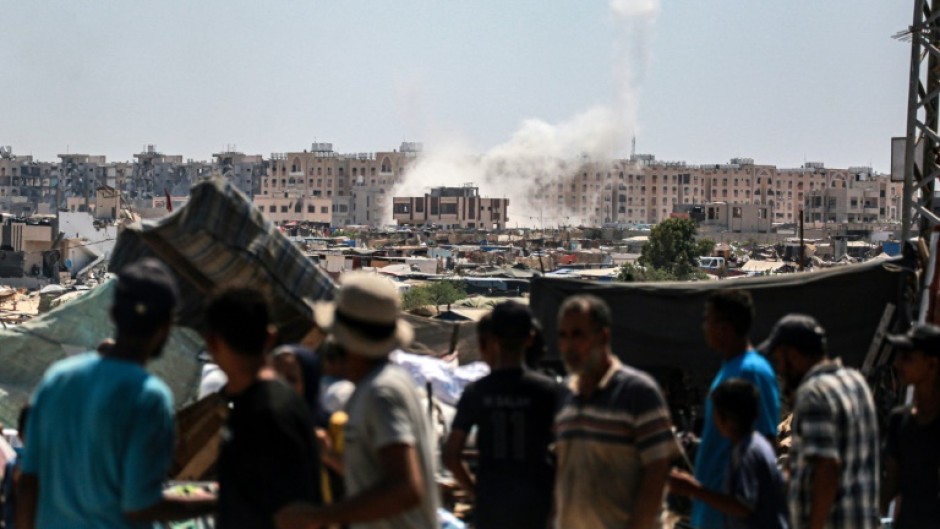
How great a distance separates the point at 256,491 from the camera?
346cm

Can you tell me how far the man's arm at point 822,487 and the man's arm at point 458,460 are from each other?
3.51 feet

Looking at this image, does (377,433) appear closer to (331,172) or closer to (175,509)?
(175,509)

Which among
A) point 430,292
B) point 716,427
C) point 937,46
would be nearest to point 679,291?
point 716,427

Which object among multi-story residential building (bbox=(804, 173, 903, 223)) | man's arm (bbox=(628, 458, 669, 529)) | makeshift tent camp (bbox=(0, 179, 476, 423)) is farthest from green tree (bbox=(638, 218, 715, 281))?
man's arm (bbox=(628, 458, 669, 529))

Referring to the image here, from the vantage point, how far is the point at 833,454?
446 centimetres

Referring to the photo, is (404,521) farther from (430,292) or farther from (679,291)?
(430,292)

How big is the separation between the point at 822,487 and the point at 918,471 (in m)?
0.59

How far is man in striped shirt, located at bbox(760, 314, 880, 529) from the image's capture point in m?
4.48

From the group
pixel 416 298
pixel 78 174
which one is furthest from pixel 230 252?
pixel 78 174

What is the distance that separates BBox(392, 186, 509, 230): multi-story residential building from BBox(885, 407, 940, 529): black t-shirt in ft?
417

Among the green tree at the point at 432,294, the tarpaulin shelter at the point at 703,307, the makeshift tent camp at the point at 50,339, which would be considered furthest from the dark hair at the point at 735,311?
the green tree at the point at 432,294

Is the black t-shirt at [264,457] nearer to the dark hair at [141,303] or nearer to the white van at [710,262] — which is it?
the dark hair at [141,303]

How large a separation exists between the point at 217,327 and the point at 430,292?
37186 millimetres

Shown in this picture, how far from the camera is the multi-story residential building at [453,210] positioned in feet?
439
